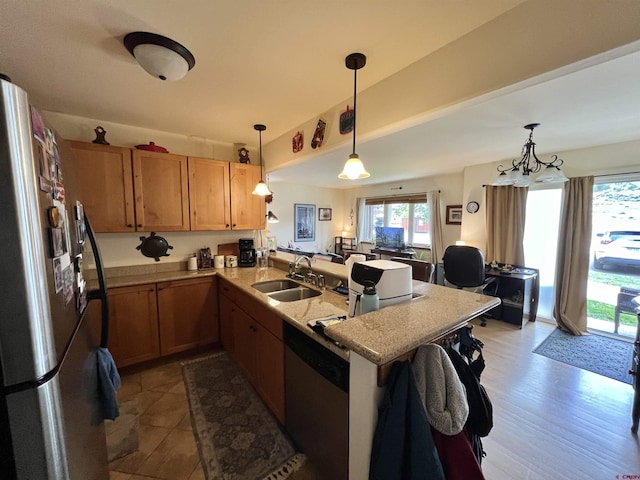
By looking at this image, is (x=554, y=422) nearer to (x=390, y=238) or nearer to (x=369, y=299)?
(x=369, y=299)

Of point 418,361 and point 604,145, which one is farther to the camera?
point 604,145

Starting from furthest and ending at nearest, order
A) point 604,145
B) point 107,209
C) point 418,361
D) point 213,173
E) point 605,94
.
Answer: point 604,145 < point 213,173 < point 107,209 < point 605,94 < point 418,361

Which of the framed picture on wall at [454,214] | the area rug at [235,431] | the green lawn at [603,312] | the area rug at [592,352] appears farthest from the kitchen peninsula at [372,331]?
the framed picture on wall at [454,214]

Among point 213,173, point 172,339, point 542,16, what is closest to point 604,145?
point 542,16

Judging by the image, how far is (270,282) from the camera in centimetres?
242

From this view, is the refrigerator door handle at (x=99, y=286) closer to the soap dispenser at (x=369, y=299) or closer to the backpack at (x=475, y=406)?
the soap dispenser at (x=369, y=299)

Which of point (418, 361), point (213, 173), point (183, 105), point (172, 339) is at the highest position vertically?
point (183, 105)

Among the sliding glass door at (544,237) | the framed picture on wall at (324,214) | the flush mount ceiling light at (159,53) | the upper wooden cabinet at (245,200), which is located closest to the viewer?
the flush mount ceiling light at (159,53)

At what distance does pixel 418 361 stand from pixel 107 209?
9.42ft

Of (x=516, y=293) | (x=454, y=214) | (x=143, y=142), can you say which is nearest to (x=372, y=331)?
(x=143, y=142)

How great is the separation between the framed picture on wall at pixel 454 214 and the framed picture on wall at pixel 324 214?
3.20m

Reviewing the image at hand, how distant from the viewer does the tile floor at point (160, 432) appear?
4.83ft

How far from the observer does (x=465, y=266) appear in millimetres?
3250

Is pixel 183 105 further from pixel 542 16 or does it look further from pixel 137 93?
pixel 542 16
